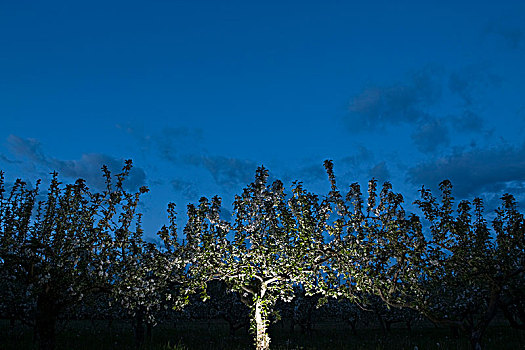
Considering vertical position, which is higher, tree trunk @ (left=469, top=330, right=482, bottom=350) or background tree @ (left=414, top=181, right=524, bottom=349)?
background tree @ (left=414, top=181, right=524, bottom=349)

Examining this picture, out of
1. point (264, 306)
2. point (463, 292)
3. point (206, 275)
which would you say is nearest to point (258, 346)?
point (264, 306)

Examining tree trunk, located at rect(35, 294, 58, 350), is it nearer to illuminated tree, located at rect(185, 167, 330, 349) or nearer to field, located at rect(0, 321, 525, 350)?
field, located at rect(0, 321, 525, 350)

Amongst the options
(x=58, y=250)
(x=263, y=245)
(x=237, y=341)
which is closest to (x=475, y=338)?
(x=263, y=245)

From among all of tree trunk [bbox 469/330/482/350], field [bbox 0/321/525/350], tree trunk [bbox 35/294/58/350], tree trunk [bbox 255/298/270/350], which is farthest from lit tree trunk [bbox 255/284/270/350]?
tree trunk [bbox 469/330/482/350]

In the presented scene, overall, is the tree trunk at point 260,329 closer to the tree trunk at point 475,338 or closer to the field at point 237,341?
the field at point 237,341

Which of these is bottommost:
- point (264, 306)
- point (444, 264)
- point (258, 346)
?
point (258, 346)

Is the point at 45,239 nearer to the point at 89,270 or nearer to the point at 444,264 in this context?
the point at 89,270

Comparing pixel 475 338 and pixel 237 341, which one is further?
pixel 237 341

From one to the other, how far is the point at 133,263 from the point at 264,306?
22.6ft

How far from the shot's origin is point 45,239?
15.2 m

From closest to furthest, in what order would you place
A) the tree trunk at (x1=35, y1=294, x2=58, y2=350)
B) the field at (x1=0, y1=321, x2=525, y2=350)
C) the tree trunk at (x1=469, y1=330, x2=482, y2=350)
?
1. the tree trunk at (x1=469, y1=330, x2=482, y2=350)
2. the tree trunk at (x1=35, y1=294, x2=58, y2=350)
3. the field at (x1=0, y1=321, x2=525, y2=350)

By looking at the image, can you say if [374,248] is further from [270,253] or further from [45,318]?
[45,318]

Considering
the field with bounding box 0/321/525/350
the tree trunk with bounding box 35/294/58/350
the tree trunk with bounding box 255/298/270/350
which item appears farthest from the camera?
the field with bounding box 0/321/525/350

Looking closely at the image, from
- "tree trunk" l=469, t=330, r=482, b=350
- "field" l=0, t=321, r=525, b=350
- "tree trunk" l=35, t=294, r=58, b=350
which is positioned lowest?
"field" l=0, t=321, r=525, b=350
